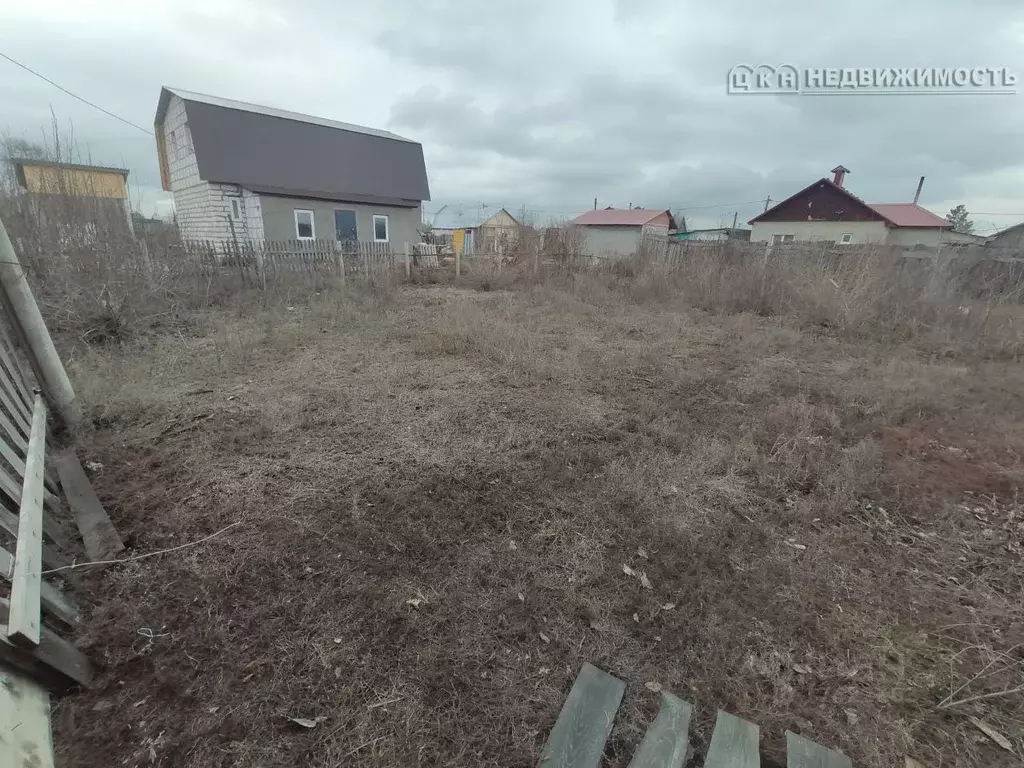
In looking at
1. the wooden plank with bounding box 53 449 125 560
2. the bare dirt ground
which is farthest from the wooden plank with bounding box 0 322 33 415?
the bare dirt ground

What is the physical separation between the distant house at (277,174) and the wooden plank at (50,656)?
13.5 meters

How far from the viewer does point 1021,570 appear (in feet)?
7.53

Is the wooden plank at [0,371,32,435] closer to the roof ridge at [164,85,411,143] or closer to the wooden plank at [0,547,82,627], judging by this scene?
the wooden plank at [0,547,82,627]

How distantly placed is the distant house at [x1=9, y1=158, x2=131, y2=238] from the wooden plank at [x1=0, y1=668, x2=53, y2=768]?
6766 mm

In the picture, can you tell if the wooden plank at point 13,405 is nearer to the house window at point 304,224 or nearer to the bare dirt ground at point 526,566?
the bare dirt ground at point 526,566

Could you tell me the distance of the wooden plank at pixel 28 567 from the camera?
4.14ft

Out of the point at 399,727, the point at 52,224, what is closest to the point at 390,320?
the point at 52,224

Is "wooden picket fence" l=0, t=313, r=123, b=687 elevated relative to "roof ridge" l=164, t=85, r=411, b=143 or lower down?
lower down

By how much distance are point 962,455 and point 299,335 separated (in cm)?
724

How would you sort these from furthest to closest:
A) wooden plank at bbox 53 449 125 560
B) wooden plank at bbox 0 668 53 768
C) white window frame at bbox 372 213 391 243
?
white window frame at bbox 372 213 391 243 → wooden plank at bbox 53 449 125 560 → wooden plank at bbox 0 668 53 768

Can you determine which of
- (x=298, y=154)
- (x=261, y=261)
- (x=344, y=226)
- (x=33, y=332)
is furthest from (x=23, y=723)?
(x=298, y=154)

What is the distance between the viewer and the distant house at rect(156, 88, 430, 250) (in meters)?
12.9

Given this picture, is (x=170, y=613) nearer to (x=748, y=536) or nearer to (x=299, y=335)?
(x=748, y=536)

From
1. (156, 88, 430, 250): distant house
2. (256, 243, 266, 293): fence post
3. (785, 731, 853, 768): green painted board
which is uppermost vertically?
(156, 88, 430, 250): distant house
